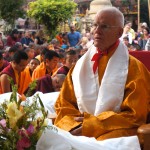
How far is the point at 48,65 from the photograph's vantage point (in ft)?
21.6

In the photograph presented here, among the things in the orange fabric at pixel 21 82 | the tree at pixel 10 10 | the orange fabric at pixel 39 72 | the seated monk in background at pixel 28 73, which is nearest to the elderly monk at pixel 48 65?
the orange fabric at pixel 39 72

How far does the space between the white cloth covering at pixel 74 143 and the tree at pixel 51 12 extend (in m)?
12.8

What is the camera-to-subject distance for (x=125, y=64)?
3.72 meters

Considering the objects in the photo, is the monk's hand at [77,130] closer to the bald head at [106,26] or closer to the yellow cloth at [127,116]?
the yellow cloth at [127,116]

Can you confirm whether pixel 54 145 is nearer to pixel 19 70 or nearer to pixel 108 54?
pixel 108 54

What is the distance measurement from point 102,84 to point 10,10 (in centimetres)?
1443

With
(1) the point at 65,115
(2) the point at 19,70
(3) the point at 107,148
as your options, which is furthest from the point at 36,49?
(3) the point at 107,148

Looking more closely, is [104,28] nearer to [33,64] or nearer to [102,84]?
[102,84]

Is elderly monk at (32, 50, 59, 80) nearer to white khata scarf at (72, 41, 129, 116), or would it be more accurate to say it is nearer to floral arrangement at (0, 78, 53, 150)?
white khata scarf at (72, 41, 129, 116)

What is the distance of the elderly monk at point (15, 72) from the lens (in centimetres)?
567

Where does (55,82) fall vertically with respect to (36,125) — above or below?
below

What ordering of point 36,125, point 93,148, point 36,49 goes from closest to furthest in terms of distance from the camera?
point 36,125 → point 93,148 → point 36,49

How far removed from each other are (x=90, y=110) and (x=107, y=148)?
84 centimetres

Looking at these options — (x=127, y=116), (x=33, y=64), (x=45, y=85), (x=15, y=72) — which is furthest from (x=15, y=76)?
(x=127, y=116)
